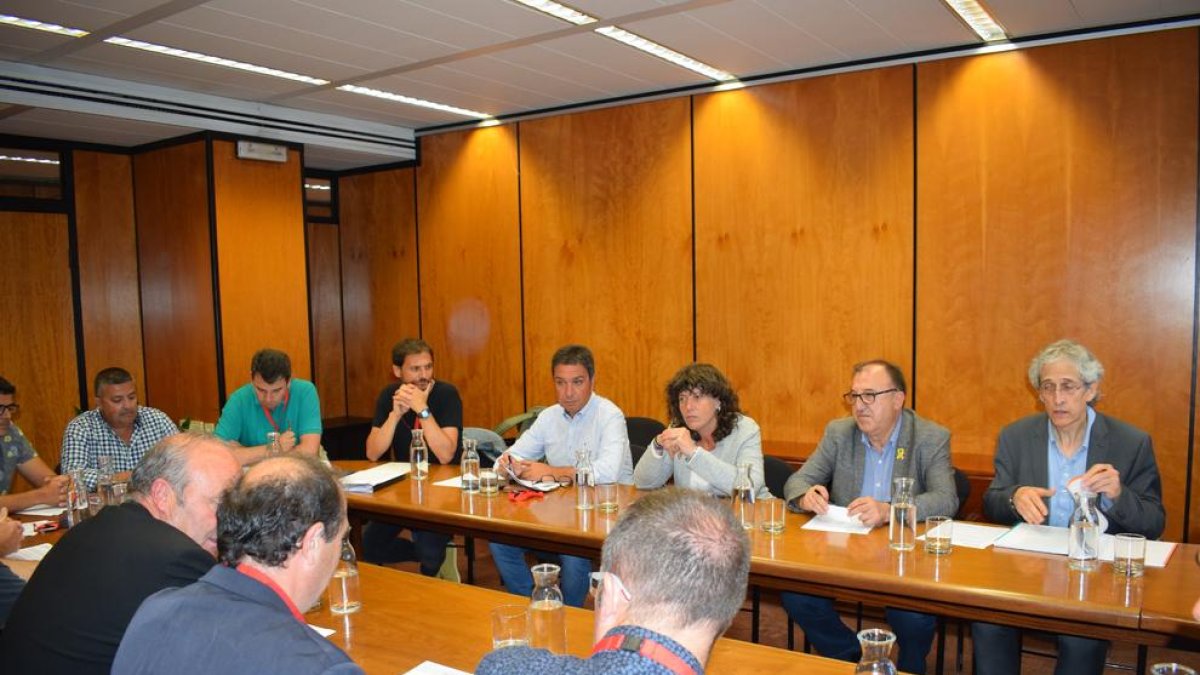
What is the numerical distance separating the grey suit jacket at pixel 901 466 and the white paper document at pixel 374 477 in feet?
6.12

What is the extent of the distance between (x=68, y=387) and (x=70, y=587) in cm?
564

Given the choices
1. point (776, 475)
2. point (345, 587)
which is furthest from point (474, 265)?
point (345, 587)

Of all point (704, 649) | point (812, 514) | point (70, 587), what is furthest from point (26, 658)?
point (812, 514)

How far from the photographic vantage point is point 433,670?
1.97 meters

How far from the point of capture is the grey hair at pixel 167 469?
2.16 metres

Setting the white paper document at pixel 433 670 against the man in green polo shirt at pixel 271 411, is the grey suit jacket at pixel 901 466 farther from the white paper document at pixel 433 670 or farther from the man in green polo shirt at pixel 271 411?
the man in green polo shirt at pixel 271 411

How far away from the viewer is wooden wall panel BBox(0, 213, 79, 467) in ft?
20.5

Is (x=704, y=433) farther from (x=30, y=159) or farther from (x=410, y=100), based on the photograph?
(x=30, y=159)

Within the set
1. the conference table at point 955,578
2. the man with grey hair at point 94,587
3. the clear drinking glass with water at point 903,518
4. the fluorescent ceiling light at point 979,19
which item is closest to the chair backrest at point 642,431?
the conference table at point 955,578

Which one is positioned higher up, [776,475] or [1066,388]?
[1066,388]

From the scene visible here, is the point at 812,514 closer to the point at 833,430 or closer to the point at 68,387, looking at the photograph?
the point at 833,430

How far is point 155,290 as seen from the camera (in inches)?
268

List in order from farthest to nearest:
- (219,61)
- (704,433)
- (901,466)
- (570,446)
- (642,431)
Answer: (219,61), (642,431), (570,446), (704,433), (901,466)

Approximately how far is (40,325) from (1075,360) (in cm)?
695
